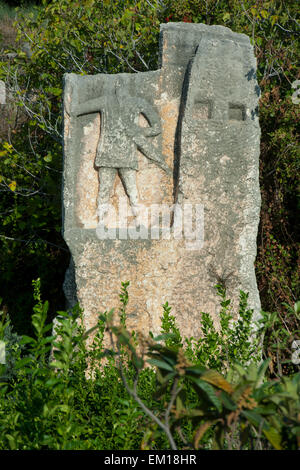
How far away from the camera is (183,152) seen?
3479 millimetres

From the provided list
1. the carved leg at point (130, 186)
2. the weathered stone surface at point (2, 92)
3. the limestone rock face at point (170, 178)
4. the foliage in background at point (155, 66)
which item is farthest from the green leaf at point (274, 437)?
the weathered stone surface at point (2, 92)

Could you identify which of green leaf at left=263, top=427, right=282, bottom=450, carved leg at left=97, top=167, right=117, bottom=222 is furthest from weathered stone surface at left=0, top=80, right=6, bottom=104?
green leaf at left=263, top=427, right=282, bottom=450

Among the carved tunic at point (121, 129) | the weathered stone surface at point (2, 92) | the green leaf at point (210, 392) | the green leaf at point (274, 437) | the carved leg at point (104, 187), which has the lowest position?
the green leaf at point (274, 437)

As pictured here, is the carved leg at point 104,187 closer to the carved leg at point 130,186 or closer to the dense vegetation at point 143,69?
the carved leg at point 130,186

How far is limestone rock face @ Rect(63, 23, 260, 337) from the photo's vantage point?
346 centimetres

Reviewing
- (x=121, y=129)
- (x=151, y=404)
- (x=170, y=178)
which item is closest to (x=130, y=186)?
(x=170, y=178)

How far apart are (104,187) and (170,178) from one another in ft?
1.53

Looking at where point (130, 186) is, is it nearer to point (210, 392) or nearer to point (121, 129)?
point (121, 129)

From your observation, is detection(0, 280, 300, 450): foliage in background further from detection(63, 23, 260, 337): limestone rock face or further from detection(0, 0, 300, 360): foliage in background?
detection(0, 0, 300, 360): foliage in background

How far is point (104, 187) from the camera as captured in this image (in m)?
3.61

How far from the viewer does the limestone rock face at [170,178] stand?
3457 millimetres

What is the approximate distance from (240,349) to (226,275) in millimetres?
881

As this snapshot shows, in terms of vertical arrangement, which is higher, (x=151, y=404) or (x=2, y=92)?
(x=2, y=92)

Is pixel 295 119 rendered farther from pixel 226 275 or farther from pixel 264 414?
pixel 264 414
